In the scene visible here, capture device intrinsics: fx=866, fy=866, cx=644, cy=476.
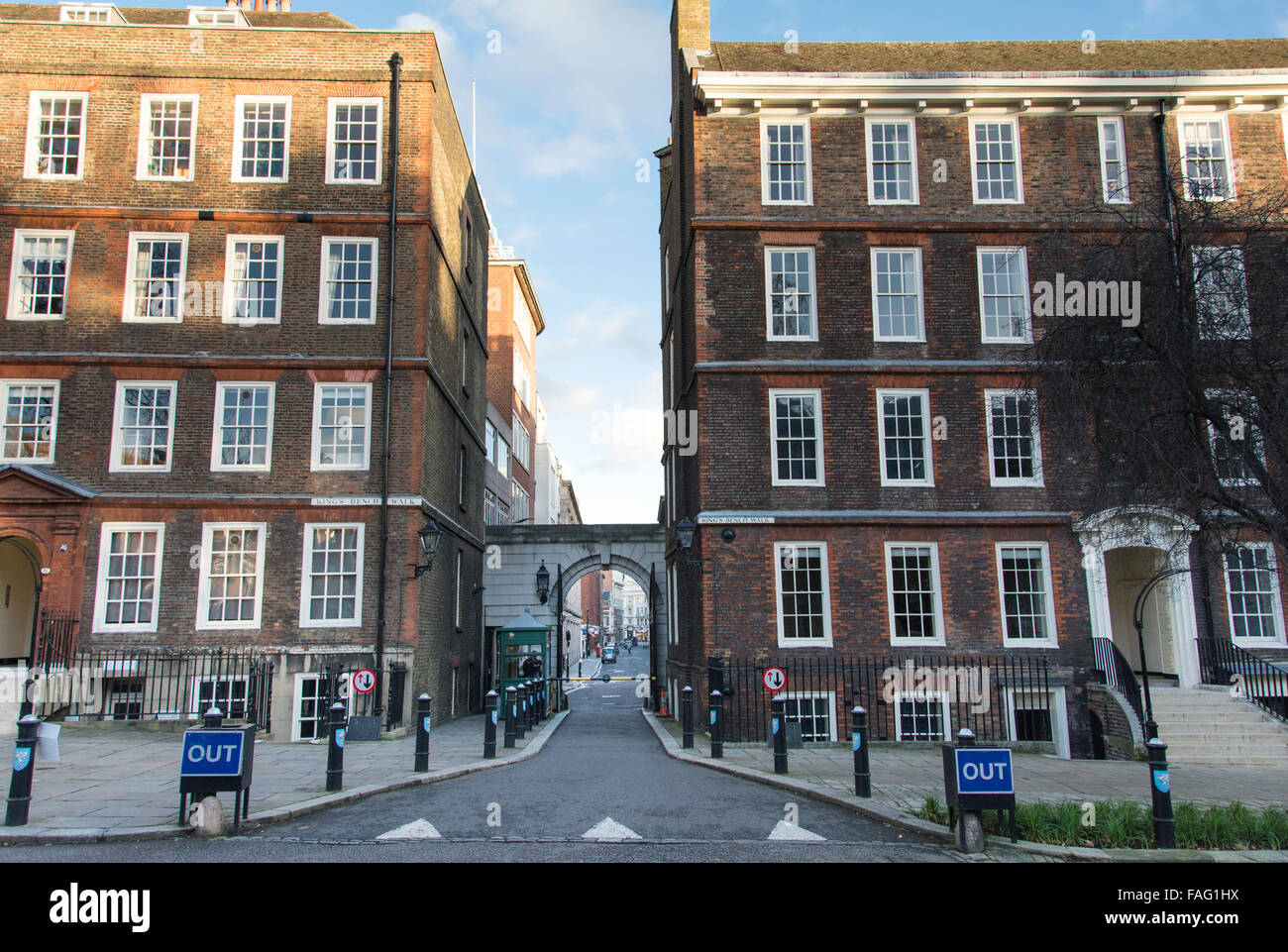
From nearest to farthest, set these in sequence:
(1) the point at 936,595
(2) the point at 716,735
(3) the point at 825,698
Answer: (2) the point at 716,735 → (3) the point at 825,698 → (1) the point at 936,595

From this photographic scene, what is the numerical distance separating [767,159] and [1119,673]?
43.3 feet

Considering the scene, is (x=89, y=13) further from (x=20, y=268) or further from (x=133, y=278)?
(x=133, y=278)

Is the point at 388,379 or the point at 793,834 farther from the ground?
the point at 388,379

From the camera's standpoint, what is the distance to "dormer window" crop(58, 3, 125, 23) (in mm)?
23078

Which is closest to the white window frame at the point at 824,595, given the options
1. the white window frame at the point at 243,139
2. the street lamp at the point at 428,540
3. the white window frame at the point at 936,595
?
the white window frame at the point at 936,595

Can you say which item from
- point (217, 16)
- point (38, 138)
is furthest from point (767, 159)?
point (38, 138)

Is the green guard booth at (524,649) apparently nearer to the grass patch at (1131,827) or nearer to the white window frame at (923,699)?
the white window frame at (923,699)

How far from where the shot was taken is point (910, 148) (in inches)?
786

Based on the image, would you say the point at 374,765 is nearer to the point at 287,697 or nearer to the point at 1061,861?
the point at 287,697

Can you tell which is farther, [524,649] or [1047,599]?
[524,649]

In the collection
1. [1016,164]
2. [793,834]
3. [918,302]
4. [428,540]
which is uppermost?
[1016,164]

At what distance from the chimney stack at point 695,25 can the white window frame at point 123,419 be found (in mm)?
15061

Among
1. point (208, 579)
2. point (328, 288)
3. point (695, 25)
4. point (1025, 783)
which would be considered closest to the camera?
point (1025, 783)

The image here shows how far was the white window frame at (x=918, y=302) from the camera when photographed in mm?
19312
